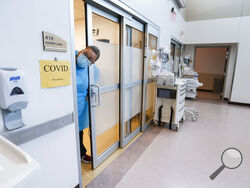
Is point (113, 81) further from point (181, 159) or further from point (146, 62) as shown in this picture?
point (181, 159)

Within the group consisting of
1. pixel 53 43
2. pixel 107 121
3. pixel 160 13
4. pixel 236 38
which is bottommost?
pixel 107 121

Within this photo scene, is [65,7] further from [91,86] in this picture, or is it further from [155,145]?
[155,145]

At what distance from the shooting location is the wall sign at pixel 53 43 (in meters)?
1.07

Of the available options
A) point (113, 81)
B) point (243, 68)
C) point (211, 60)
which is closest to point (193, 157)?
point (113, 81)

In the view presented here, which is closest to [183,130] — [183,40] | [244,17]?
[183,40]

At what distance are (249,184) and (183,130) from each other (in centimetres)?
151

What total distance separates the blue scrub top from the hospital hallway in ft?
2.45

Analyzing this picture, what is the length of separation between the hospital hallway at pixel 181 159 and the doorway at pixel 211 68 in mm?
4487

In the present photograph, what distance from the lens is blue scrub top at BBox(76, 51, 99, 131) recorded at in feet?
5.27

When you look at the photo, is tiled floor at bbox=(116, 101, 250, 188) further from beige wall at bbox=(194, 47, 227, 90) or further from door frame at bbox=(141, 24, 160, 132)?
beige wall at bbox=(194, 47, 227, 90)

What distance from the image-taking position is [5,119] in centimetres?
90

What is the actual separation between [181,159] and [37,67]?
2.21 meters

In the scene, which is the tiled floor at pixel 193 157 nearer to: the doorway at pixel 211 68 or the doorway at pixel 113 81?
the doorway at pixel 113 81

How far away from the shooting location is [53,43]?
1.12 m
